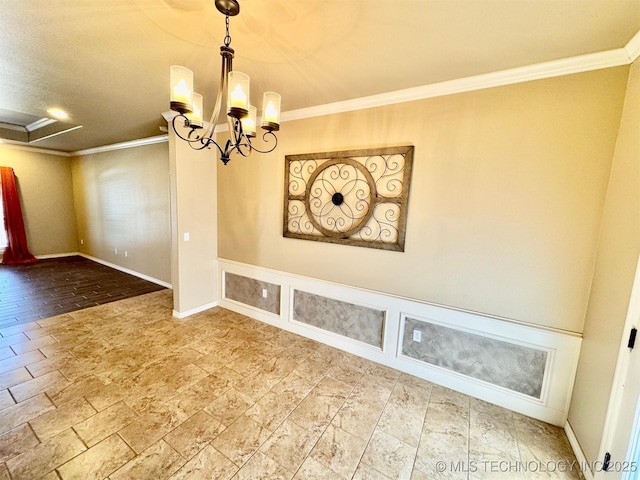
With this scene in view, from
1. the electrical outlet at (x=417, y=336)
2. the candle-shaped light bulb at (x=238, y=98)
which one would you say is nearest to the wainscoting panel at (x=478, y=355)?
the electrical outlet at (x=417, y=336)

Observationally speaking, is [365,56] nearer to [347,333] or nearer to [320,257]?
[320,257]

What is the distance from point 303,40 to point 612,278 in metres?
2.47

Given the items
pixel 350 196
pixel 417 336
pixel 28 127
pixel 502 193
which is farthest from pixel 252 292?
pixel 28 127

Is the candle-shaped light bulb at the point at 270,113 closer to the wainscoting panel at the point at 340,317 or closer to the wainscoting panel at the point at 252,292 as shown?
the wainscoting panel at the point at 340,317

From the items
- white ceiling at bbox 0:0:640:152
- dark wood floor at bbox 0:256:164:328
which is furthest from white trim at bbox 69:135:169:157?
dark wood floor at bbox 0:256:164:328

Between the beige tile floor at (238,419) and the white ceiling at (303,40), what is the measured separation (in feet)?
8.80

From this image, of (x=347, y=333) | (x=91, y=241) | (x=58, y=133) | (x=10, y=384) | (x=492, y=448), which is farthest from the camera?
(x=91, y=241)

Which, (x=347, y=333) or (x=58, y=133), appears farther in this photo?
(x=58, y=133)

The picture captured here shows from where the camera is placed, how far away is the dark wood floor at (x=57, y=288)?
12.1 feet

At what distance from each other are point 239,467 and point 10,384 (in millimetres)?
A: 2252

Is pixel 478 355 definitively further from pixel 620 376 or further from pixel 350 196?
pixel 350 196

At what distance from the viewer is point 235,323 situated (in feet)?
11.6

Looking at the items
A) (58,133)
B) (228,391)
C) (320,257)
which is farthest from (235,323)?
(58,133)

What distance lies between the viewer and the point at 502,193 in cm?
206
